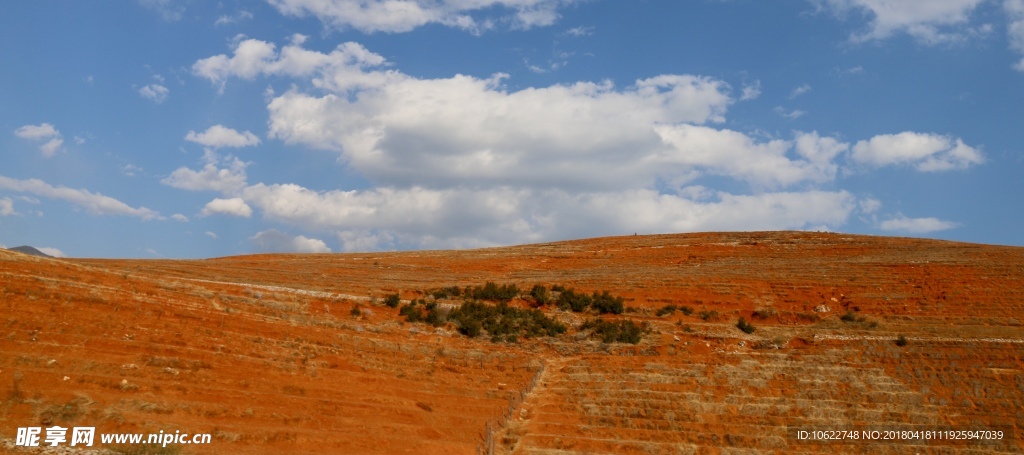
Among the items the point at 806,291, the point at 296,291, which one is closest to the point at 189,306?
the point at 296,291

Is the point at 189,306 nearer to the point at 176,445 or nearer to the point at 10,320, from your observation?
the point at 10,320

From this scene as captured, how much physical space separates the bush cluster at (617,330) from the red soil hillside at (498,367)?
18.7 inches

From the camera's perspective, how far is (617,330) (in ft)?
98.4

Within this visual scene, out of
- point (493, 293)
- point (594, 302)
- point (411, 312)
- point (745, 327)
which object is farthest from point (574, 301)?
point (411, 312)

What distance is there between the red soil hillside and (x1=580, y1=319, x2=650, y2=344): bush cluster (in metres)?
0.48

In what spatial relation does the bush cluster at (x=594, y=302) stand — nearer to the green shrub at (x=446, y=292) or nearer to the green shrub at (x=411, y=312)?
the green shrub at (x=446, y=292)

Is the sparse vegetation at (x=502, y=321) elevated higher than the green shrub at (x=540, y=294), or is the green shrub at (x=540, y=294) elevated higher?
the green shrub at (x=540, y=294)

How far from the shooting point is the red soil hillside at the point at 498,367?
16.2 metres

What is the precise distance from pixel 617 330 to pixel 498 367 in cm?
789

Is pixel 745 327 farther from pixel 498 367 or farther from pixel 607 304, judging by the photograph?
pixel 498 367

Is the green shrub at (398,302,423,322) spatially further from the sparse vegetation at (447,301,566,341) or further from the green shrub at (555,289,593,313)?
the green shrub at (555,289,593,313)

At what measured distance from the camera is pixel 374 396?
745 inches

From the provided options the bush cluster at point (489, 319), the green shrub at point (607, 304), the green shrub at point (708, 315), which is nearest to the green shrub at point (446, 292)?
the bush cluster at point (489, 319)

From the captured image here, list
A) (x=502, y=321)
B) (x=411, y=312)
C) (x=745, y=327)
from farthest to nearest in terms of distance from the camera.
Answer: (x=745, y=327) → (x=502, y=321) → (x=411, y=312)
